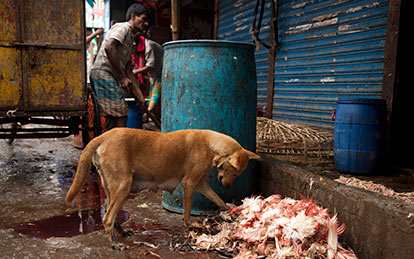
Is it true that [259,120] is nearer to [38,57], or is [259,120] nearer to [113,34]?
[113,34]

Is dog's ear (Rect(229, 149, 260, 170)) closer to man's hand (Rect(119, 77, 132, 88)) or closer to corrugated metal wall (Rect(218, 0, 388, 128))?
man's hand (Rect(119, 77, 132, 88))

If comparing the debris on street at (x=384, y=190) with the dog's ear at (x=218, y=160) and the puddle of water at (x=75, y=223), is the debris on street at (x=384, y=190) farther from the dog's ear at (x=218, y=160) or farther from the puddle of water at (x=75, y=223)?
the puddle of water at (x=75, y=223)

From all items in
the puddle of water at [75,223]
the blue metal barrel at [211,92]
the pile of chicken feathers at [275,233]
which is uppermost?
the blue metal barrel at [211,92]

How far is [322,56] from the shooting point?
21.6 ft

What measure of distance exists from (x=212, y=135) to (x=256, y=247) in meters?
1.11

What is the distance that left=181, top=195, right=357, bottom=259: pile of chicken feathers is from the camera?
8.48ft

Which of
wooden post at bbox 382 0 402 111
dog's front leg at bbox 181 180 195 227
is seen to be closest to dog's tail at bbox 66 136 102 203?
dog's front leg at bbox 181 180 195 227

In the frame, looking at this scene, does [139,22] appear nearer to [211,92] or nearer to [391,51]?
[211,92]

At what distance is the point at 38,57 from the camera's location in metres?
4.84

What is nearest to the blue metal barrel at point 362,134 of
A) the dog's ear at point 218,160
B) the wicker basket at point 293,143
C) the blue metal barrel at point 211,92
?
the wicker basket at point 293,143

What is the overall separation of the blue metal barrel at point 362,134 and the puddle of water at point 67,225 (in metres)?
3.03

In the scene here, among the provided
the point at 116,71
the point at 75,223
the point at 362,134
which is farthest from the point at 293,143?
the point at 75,223

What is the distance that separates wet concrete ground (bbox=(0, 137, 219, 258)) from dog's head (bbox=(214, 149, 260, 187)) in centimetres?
66

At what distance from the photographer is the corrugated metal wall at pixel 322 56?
556cm
